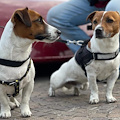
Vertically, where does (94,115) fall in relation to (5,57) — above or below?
below

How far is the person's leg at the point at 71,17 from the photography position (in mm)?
4652

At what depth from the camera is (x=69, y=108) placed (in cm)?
334

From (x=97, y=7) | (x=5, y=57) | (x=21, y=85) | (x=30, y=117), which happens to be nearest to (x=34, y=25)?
(x=5, y=57)

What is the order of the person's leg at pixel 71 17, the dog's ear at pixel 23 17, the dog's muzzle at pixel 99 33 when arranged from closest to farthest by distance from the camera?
the dog's ear at pixel 23 17, the dog's muzzle at pixel 99 33, the person's leg at pixel 71 17

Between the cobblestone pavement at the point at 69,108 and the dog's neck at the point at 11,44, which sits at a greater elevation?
the dog's neck at the point at 11,44

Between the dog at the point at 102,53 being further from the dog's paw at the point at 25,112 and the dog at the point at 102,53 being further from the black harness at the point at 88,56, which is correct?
the dog's paw at the point at 25,112

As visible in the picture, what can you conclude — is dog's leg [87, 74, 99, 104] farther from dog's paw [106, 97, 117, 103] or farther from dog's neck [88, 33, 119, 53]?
dog's neck [88, 33, 119, 53]

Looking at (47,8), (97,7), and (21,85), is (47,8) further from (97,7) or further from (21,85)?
(21,85)

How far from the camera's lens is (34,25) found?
288cm

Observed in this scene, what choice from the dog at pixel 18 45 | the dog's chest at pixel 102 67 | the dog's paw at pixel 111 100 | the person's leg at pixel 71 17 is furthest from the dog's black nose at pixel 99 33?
the person's leg at pixel 71 17

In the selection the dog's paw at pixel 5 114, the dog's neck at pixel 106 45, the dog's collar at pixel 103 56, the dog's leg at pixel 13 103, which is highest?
the dog's neck at pixel 106 45

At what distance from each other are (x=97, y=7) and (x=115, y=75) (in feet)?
4.90

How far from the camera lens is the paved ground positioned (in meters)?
2.97

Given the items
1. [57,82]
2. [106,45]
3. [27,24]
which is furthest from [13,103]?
[106,45]
